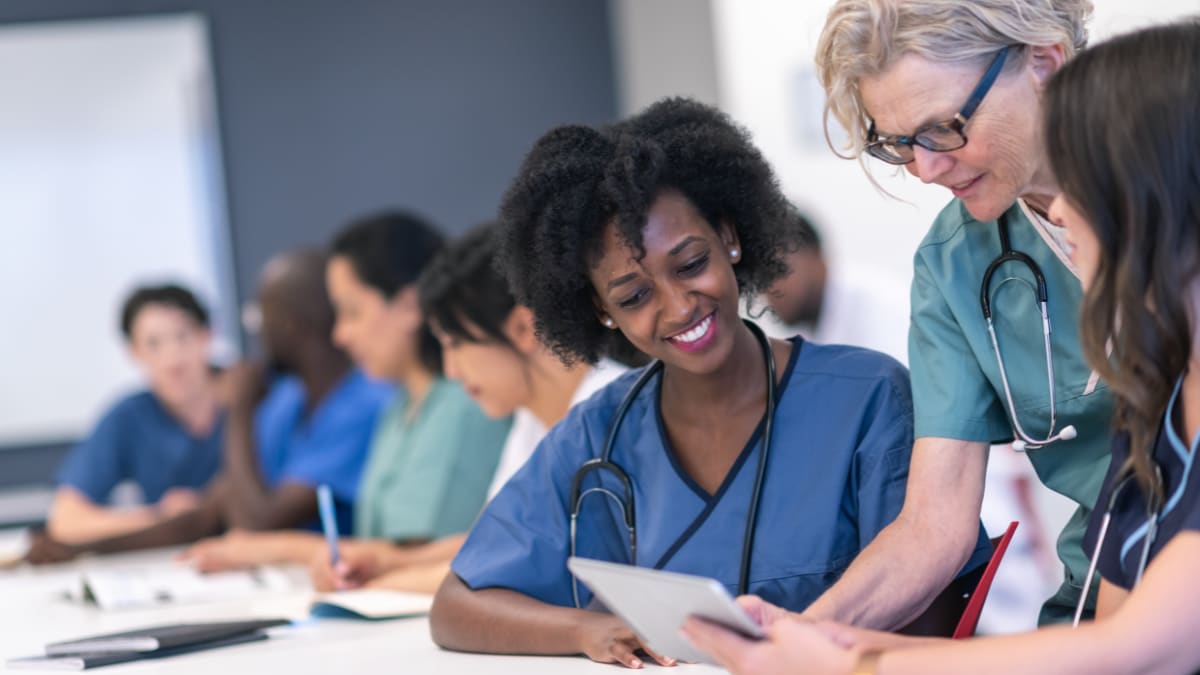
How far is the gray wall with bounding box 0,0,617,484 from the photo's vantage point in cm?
541

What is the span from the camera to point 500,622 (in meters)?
1.79

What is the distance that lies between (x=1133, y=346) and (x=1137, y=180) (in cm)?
15

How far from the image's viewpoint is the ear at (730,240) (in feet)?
6.05

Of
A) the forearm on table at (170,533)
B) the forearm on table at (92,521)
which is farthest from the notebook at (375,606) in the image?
the forearm on table at (92,521)

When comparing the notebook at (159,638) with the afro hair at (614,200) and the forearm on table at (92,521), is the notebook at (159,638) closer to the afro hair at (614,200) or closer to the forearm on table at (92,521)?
the afro hair at (614,200)

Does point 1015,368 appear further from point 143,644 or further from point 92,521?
point 92,521

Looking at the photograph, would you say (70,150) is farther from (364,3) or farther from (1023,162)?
(1023,162)

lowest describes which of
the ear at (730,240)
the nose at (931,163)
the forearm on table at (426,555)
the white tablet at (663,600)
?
the forearm on table at (426,555)

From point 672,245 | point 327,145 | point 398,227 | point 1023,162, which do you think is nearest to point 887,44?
point 1023,162

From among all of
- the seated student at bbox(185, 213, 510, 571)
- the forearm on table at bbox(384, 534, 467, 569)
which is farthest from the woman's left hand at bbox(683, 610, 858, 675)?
the seated student at bbox(185, 213, 510, 571)

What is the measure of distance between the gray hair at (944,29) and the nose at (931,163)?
0.10 metres

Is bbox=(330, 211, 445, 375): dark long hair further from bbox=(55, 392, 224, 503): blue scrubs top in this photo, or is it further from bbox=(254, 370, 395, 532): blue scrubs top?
bbox=(55, 392, 224, 503): blue scrubs top

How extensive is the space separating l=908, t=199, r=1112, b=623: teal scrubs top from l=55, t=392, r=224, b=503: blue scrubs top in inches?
117

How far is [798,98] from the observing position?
4152mm
